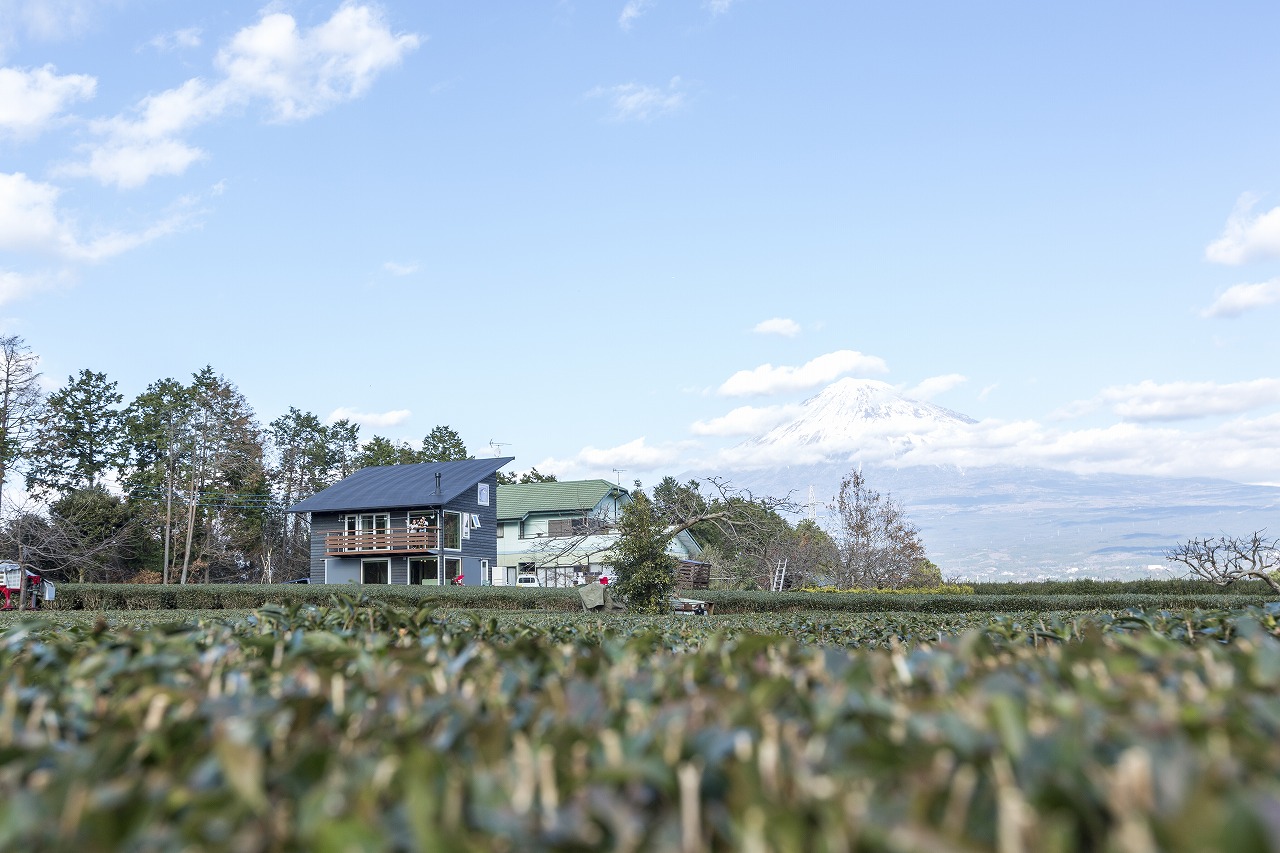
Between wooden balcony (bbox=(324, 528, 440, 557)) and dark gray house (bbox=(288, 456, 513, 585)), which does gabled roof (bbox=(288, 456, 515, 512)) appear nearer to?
dark gray house (bbox=(288, 456, 513, 585))

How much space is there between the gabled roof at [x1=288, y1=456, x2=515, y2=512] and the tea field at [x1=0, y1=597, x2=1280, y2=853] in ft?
126

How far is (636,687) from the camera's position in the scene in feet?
6.05

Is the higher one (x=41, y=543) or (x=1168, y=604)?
(x=41, y=543)

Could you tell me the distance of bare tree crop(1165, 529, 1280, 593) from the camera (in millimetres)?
20297

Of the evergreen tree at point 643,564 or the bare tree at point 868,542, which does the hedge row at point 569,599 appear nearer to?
the evergreen tree at point 643,564

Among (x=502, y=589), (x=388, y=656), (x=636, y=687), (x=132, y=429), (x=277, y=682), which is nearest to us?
(x=636, y=687)

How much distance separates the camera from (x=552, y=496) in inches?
2029

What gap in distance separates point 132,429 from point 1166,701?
54732mm

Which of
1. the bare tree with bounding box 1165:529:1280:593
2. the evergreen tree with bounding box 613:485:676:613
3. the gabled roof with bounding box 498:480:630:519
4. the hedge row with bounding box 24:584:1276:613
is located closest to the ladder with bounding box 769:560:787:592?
the hedge row with bounding box 24:584:1276:613

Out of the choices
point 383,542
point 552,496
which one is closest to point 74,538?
point 383,542

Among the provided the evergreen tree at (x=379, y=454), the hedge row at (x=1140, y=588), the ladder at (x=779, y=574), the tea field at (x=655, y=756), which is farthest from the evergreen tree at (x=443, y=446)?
the tea field at (x=655, y=756)

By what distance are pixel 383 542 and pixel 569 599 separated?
1947cm

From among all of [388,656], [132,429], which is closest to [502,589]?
[388,656]

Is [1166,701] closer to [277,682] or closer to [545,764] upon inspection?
[545,764]
